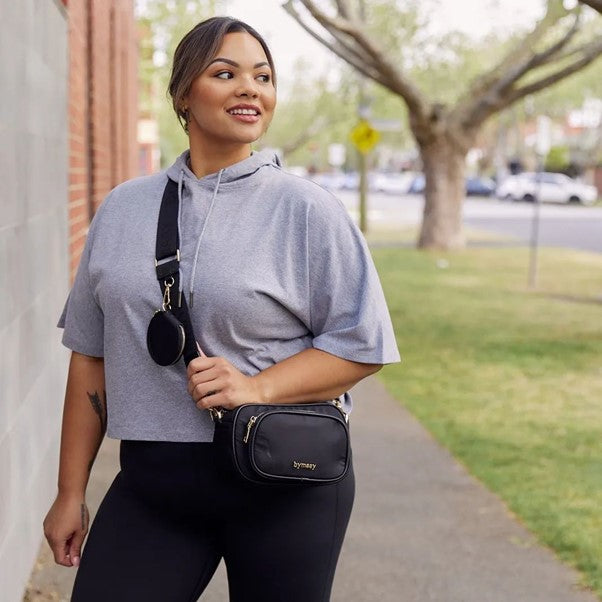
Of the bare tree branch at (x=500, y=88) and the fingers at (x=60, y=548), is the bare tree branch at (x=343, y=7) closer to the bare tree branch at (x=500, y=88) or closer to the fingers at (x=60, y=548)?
the bare tree branch at (x=500, y=88)

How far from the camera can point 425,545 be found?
18.6ft

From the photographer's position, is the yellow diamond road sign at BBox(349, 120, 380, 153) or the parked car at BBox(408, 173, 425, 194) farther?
the parked car at BBox(408, 173, 425, 194)

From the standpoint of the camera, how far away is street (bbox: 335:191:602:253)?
34822 millimetres

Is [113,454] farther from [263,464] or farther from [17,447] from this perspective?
[263,464]

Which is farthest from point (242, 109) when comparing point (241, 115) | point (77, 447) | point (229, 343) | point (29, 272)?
point (29, 272)

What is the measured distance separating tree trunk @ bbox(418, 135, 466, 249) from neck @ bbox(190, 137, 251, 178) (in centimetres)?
2435

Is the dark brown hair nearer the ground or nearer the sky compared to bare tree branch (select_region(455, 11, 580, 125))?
nearer the sky

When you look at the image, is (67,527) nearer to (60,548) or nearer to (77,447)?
(60,548)

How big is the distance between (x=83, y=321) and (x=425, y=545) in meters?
3.29

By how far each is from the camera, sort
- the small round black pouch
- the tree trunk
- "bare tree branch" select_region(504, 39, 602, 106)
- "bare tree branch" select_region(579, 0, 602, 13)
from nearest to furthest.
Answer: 1. the small round black pouch
2. "bare tree branch" select_region(579, 0, 602, 13)
3. "bare tree branch" select_region(504, 39, 602, 106)
4. the tree trunk

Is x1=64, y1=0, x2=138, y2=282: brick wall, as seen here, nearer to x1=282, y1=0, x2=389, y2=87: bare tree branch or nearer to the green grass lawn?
the green grass lawn

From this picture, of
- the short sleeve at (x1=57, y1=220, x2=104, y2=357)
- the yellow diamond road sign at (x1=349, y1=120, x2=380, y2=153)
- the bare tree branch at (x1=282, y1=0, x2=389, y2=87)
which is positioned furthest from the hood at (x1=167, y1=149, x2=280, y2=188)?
the yellow diamond road sign at (x1=349, y1=120, x2=380, y2=153)

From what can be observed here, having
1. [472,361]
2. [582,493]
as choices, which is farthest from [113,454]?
[472,361]

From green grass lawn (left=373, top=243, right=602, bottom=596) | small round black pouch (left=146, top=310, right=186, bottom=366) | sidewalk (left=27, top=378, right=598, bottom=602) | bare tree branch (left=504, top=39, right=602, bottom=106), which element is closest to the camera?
small round black pouch (left=146, top=310, right=186, bottom=366)
